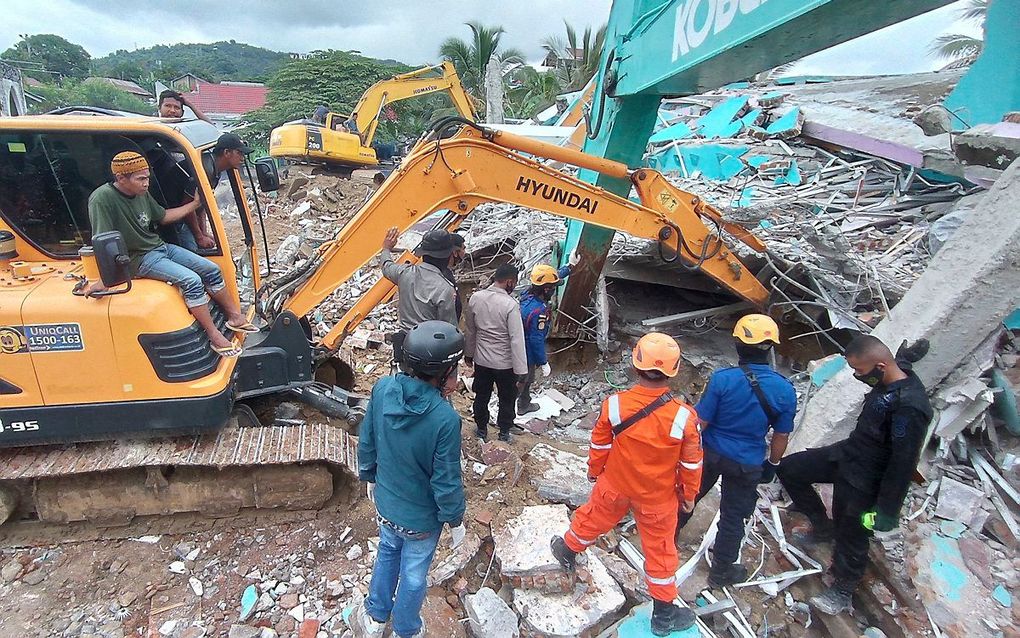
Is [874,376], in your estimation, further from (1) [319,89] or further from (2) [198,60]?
(2) [198,60]

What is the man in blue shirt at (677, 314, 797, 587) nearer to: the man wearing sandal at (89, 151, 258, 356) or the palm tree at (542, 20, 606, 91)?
the man wearing sandal at (89, 151, 258, 356)

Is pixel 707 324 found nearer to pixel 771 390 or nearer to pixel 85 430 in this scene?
pixel 771 390

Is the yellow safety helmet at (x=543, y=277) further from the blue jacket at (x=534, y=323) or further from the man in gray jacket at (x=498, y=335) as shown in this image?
the man in gray jacket at (x=498, y=335)

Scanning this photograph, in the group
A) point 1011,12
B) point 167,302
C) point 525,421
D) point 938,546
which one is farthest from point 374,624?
point 1011,12

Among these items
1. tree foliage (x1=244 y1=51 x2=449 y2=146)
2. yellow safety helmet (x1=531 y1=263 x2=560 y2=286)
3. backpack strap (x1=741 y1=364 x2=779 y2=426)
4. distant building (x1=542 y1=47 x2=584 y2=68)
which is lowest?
tree foliage (x1=244 y1=51 x2=449 y2=146)

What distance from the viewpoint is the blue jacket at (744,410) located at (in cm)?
301

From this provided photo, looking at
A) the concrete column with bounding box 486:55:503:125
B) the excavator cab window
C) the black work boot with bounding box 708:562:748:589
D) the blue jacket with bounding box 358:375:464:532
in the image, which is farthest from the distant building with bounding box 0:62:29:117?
the concrete column with bounding box 486:55:503:125

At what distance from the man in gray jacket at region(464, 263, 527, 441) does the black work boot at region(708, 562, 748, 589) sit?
6.08 ft

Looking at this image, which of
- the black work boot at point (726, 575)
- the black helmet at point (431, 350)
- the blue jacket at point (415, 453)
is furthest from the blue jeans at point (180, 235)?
the black work boot at point (726, 575)

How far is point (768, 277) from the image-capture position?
216 inches

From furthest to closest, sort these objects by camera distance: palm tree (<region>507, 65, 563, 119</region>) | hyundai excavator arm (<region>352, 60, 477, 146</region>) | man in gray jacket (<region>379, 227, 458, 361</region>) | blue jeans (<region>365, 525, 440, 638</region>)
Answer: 1. palm tree (<region>507, 65, 563, 119</region>)
2. hyundai excavator arm (<region>352, 60, 477, 146</region>)
3. man in gray jacket (<region>379, 227, 458, 361</region>)
4. blue jeans (<region>365, 525, 440, 638</region>)

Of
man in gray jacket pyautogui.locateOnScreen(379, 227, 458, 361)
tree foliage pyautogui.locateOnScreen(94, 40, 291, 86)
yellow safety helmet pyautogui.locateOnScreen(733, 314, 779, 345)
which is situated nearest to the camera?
yellow safety helmet pyautogui.locateOnScreen(733, 314, 779, 345)

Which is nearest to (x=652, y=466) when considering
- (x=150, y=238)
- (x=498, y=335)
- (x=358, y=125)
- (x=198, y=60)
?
(x=498, y=335)

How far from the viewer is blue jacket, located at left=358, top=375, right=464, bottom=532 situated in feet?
7.80
